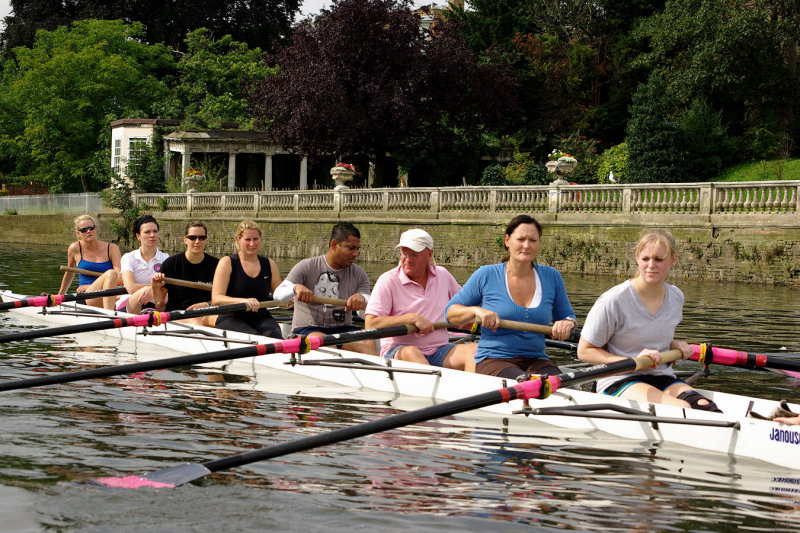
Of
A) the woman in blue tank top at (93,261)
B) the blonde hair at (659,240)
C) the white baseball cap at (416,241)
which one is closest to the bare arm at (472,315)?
the white baseball cap at (416,241)

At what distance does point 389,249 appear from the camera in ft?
96.8

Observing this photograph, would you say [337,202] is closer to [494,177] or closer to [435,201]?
[435,201]

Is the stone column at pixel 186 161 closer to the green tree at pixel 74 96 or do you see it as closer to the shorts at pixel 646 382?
the green tree at pixel 74 96

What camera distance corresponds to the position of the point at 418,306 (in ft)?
26.5

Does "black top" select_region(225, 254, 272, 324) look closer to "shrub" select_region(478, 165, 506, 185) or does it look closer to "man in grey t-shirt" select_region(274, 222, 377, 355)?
"man in grey t-shirt" select_region(274, 222, 377, 355)

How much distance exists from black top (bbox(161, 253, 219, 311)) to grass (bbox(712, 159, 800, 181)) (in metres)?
22.0

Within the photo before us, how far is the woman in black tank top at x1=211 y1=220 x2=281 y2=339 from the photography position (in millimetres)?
9828

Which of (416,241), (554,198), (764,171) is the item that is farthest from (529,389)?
(764,171)

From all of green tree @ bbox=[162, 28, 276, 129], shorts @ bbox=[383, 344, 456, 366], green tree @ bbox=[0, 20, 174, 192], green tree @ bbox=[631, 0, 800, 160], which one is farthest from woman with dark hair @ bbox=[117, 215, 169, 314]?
green tree @ bbox=[0, 20, 174, 192]

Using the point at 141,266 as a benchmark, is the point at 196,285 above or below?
below

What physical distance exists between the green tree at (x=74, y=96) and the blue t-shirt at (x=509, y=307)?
41928 millimetres

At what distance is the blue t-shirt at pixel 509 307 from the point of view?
718 centimetres

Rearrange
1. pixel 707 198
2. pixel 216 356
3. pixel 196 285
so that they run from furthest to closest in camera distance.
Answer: pixel 707 198 → pixel 196 285 → pixel 216 356

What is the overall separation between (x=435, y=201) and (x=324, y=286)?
19535 millimetres
